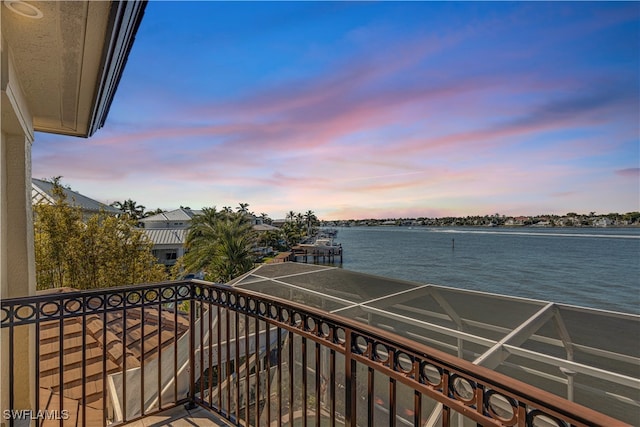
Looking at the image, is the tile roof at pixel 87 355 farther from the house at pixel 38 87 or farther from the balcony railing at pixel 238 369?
the house at pixel 38 87

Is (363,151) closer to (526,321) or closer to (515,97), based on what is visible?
(515,97)

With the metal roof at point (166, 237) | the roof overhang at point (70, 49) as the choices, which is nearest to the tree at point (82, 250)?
the roof overhang at point (70, 49)

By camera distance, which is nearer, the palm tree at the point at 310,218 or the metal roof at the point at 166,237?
the metal roof at the point at 166,237

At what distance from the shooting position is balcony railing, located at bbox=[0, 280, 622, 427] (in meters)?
0.98

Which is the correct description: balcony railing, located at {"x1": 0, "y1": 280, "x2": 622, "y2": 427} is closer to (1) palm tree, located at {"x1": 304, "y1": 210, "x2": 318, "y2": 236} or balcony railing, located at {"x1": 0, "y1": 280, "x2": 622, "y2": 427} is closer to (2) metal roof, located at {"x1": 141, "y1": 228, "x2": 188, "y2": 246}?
(2) metal roof, located at {"x1": 141, "y1": 228, "x2": 188, "y2": 246}

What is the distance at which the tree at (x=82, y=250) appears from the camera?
7402 mm

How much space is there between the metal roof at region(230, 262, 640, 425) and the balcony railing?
903 millimetres

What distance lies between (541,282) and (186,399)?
35.1 m

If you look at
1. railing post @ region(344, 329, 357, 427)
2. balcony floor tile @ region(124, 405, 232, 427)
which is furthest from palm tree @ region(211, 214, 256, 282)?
railing post @ region(344, 329, 357, 427)

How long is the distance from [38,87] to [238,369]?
2579mm

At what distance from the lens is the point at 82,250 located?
791cm

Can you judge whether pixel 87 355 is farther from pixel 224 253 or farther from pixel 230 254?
pixel 224 253

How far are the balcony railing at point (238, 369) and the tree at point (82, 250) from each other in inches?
162

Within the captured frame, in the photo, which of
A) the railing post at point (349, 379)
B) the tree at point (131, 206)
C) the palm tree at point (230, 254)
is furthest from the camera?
the tree at point (131, 206)
